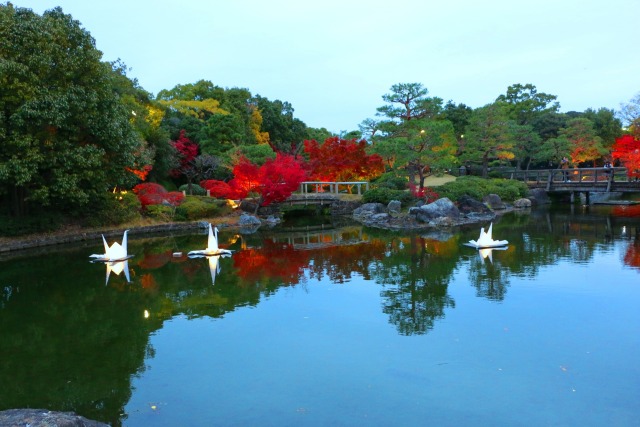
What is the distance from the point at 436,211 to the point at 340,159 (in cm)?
988

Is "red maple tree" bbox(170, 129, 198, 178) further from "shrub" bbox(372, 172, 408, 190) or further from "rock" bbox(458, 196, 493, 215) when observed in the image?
"rock" bbox(458, 196, 493, 215)

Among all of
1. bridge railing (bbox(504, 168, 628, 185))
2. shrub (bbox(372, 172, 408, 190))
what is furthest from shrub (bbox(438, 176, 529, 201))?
shrub (bbox(372, 172, 408, 190))

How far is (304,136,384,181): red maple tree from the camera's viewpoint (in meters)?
32.4

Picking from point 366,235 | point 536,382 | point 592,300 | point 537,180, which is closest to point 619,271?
point 592,300

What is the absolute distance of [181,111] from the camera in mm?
42969

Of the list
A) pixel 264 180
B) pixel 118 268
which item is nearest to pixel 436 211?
pixel 264 180

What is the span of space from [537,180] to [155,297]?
101 ft

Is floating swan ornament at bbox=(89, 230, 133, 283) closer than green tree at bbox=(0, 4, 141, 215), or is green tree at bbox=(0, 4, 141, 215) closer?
floating swan ornament at bbox=(89, 230, 133, 283)

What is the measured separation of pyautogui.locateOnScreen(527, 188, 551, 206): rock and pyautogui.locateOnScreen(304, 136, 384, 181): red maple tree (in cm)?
1041

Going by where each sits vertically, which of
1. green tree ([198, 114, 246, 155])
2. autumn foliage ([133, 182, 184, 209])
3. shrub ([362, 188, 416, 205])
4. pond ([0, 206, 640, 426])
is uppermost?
green tree ([198, 114, 246, 155])

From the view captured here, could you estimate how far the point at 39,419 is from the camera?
4.72 m

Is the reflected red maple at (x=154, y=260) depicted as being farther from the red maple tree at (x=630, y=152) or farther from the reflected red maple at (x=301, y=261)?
the red maple tree at (x=630, y=152)

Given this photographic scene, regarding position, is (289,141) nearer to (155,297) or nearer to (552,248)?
(552,248)

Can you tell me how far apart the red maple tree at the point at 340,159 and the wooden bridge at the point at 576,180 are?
37.3ft
